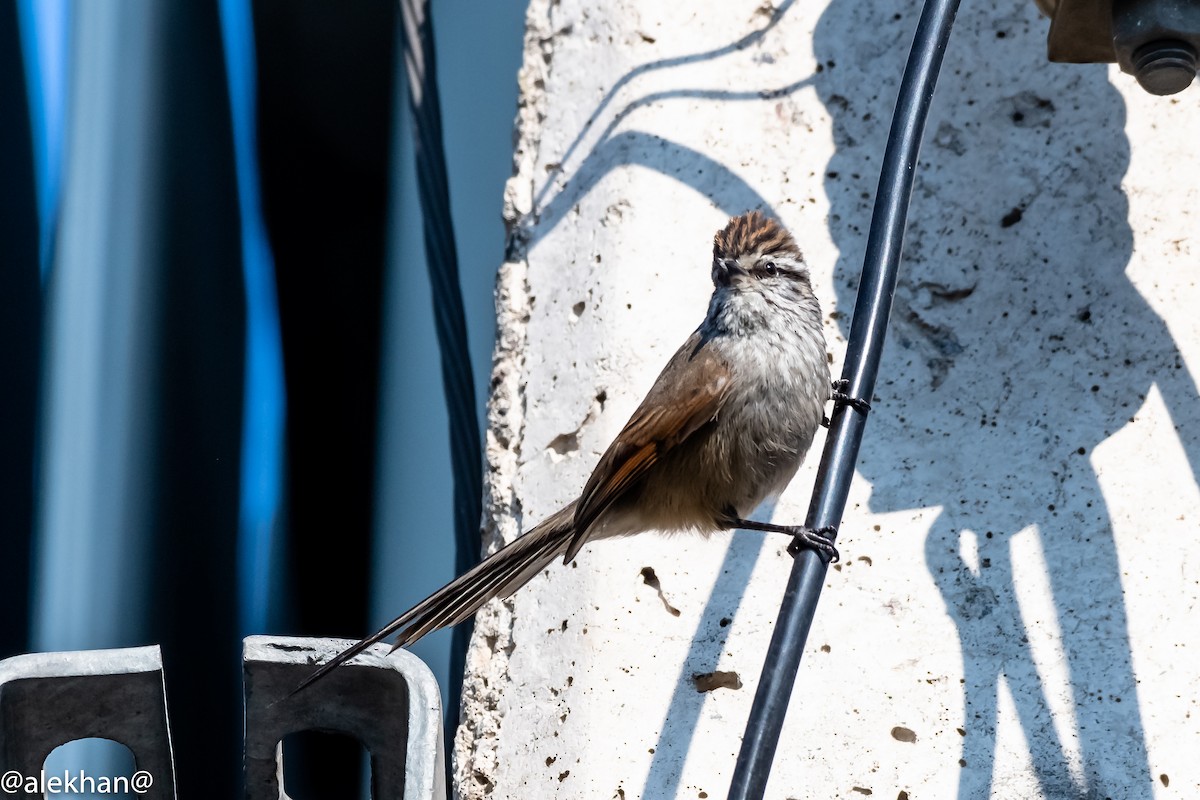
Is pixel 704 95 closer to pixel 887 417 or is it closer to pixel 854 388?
pixel 887 417

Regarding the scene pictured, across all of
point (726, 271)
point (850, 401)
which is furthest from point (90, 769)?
point (850, 401)

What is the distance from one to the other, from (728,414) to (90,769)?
86.6 inches

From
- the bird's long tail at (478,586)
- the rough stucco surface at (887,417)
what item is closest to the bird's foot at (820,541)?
the bird's long tail at (478,586)

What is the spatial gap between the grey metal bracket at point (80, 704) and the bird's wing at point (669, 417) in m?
1.04

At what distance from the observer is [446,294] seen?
401cm

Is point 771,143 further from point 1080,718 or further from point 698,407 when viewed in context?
point 1080,718

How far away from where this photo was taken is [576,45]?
3816 mm

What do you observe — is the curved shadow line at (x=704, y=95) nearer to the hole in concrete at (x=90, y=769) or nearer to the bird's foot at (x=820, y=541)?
the bird's foot at (x=820, y=541)

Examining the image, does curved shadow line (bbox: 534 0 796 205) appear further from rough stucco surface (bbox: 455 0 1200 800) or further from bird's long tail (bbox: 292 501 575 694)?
bird's long tail (bbox: 292 501 575 694)

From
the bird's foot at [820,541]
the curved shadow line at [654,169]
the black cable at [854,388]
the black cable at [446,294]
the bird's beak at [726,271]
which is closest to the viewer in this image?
the black cable at [854,388]

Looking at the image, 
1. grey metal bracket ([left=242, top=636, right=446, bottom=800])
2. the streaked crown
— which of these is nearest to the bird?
the streaked crown

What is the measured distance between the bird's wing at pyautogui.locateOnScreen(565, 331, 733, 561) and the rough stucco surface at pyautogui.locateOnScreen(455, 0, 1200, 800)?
344mm

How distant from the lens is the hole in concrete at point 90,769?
11.6ft

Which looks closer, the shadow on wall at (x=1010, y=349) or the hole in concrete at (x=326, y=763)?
the shadow on wall at (x=1010, y=349)
